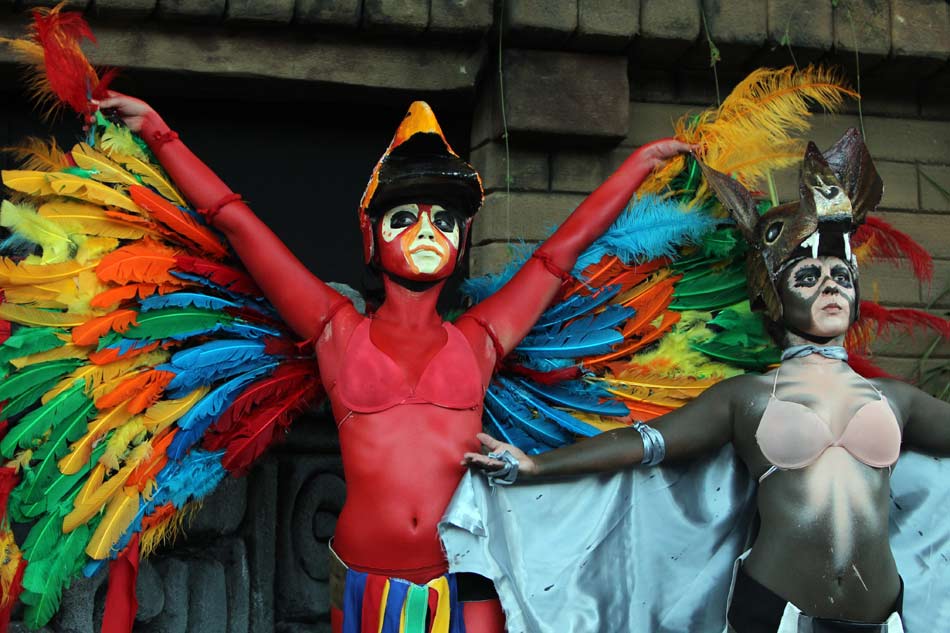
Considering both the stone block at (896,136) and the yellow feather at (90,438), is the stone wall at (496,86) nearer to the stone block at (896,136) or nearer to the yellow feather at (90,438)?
the stone block at (896,136)

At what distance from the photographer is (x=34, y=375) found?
2811 millimetres

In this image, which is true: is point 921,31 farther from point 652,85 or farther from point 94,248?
point 94,248

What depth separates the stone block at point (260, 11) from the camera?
3.48m

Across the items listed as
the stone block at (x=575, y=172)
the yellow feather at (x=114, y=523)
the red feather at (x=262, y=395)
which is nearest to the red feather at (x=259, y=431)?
the red feather at (x=262, y=395)

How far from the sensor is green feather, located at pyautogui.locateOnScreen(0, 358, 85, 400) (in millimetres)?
2775

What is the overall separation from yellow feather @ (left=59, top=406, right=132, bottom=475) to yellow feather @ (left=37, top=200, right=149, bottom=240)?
18.0 inches

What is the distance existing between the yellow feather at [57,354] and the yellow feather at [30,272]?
176mm

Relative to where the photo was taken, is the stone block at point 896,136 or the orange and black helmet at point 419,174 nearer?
the orange and black helmet at point 419,174

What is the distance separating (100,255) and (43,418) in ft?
1.43

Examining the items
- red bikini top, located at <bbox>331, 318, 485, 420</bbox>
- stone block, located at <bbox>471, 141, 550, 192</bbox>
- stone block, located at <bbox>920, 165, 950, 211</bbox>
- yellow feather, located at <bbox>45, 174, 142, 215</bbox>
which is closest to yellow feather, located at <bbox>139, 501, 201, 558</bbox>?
red bikini top, located at <bbox>331, 318, 485, 420</bbox>

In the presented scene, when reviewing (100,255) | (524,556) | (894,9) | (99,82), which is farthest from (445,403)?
(894,9)

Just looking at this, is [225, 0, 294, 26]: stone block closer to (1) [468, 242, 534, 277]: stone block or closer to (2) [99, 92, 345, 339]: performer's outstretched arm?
(2) [99, 92, 345, 339]: performer's outstretched arm

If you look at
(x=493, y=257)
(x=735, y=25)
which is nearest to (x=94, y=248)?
(x=493, y=257)

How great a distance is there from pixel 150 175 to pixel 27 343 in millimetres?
547
